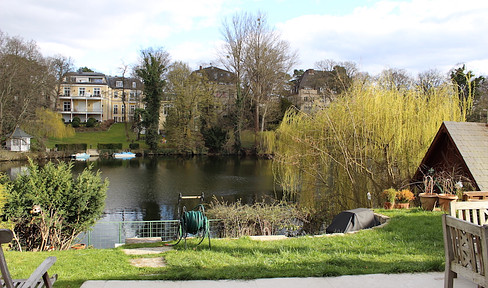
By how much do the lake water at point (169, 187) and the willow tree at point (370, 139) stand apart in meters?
2.30

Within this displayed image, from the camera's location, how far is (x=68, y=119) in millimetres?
64500

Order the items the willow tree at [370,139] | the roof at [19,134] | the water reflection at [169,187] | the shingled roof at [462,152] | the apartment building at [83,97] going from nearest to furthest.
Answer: the shingled roof at [462,152] < the willow tree at [370,139] < the water reflection at [169,187] < the roof at [19,134] < the apartment building at [83,97]

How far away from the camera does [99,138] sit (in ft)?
173

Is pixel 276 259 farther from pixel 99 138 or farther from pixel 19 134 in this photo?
pixel 99 138

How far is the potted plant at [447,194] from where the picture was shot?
8711 mm

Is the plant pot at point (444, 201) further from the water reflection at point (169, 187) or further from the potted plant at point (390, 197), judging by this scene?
the water reflection at point (169, 187)

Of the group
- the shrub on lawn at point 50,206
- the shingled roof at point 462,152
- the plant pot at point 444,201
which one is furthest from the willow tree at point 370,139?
the shrub on lawn at point 50,206

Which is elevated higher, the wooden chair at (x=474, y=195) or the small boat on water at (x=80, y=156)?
the small boat on water at (x=80, y=156)

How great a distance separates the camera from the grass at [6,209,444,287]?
15.0ft

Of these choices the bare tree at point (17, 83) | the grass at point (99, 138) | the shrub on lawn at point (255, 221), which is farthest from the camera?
the grass at point (99, 138)

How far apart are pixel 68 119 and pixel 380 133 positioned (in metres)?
62.4

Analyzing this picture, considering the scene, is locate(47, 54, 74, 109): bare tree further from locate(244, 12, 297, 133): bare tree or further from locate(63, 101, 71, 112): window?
locate(244, 12, 297, 133): bare tree

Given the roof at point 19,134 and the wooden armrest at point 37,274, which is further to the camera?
the roof at point 19,134

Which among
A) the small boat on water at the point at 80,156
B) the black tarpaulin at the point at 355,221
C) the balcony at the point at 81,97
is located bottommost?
Answer: the black tarpaulin at the point at 355,221
